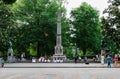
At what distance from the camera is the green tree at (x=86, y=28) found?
3735 inches

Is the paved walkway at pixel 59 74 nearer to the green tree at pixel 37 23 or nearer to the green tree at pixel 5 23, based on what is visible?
the green tree at pixel 5 23

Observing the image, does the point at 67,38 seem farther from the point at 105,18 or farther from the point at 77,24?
the point at 105,18

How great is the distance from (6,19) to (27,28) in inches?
431

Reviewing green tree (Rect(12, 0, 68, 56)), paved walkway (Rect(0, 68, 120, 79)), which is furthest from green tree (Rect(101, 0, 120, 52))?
paved walkway (Rect(0, 68, 120, 79))

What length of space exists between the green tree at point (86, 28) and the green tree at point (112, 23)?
39.5 ft

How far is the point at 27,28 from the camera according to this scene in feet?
285

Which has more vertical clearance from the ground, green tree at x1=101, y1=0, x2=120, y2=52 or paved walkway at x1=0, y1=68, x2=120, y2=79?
green tree at x1=101, y1=0, x2=120, y2=52

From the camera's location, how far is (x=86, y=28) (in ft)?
312

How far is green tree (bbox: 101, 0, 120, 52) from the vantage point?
81.1 metres

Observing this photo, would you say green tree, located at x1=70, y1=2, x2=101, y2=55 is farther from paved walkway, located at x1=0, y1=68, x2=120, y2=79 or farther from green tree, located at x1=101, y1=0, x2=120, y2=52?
paved walkway, located at x1=0, y1=68, x2=120, y2=79

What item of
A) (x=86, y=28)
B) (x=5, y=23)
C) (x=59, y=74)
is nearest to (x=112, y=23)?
(x=86, y=28)

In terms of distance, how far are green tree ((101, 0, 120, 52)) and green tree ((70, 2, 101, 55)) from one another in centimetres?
1205

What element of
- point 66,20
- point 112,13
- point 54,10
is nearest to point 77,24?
point 66,20

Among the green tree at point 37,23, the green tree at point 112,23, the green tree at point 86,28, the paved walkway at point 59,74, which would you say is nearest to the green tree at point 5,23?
the green tree at point 37,23
